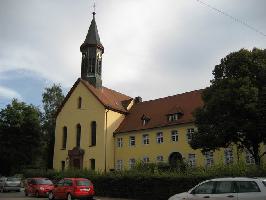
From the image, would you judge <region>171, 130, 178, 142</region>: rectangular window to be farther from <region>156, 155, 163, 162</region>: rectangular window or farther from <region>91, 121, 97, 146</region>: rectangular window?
<region>91, 121, 97, 146</region>: rectangular window

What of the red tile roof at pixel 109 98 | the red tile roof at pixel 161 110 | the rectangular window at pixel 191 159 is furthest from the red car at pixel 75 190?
the red tile roof at pixel 109 98

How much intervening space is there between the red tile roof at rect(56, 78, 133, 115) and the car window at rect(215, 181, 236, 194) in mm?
35498

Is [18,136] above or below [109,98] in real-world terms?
below

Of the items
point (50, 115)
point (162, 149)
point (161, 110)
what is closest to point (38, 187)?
point (162, 149)

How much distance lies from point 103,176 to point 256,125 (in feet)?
39.6

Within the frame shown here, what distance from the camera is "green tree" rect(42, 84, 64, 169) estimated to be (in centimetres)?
6119

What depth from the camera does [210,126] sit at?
29.8 meters

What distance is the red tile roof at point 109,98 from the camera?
51175mm

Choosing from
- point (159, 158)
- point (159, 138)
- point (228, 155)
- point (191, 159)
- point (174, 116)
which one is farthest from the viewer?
point (159, 138)

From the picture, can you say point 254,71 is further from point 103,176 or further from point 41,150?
point 41,150

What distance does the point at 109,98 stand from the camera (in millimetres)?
53938

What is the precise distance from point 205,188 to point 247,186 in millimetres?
1825

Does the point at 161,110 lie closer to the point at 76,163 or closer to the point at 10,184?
the point at 76,163

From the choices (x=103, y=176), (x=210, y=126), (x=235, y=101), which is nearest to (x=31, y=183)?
(x=103, y=176)
